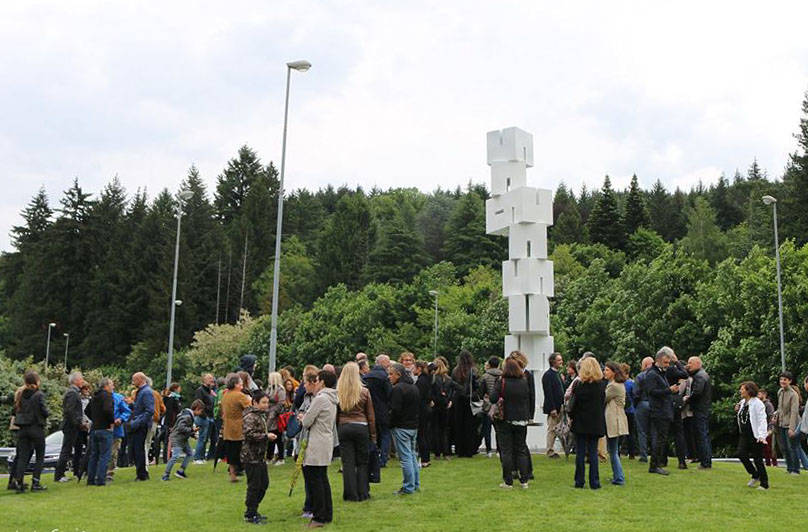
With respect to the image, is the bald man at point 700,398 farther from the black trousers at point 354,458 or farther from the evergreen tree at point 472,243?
the evergreen tree at point 472,243

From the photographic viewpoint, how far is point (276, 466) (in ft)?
48.6

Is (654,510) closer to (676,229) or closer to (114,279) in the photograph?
(114,279)

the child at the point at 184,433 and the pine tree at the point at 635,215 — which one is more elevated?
the pine tree at the point at 635,215

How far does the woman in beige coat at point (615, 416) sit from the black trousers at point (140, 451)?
7982mm

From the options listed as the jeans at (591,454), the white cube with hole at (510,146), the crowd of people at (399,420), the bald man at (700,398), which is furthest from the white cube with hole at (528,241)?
the jeans at (591,454)

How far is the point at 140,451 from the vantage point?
1422 cm

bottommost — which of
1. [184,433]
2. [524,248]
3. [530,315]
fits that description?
[184,433]

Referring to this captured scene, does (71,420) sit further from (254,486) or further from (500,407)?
(500,407)

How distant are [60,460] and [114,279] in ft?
223

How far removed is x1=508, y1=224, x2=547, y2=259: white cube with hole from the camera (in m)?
20.3

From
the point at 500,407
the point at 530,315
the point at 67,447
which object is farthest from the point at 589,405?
the point at 67,447

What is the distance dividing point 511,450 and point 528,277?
8964mm

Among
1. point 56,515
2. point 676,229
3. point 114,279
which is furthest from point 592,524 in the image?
point 676,229

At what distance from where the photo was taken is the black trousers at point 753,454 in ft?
39.0
